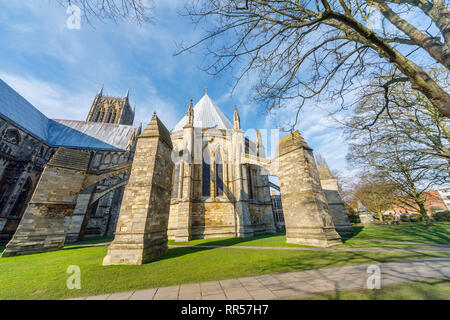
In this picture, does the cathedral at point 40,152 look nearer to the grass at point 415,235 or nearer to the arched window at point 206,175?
the arched window at point 206,175

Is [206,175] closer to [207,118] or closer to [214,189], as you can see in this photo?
[214,189]

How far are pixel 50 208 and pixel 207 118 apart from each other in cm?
1566

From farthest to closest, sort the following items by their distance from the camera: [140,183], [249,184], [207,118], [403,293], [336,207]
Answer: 1. [207,118]
2. [249,184]
3. [336,207]
4. [140,183]
5. [403,293]

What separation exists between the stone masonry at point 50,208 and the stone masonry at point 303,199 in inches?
522

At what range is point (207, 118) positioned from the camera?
20.0m

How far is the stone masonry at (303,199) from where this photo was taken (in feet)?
25.7

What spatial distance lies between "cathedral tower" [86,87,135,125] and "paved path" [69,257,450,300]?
127ft

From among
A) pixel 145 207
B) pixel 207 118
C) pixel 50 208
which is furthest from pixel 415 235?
pixel 50 208

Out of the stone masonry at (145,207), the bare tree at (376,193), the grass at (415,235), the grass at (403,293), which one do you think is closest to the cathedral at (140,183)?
the stone masonry at (145,207)

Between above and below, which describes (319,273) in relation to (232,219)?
below
